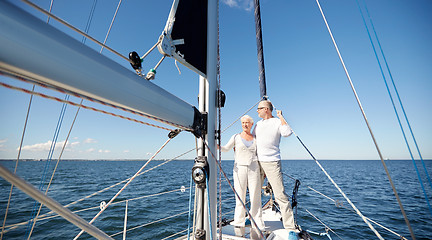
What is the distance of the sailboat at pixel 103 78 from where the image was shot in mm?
469

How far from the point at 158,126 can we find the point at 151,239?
16.3 feet

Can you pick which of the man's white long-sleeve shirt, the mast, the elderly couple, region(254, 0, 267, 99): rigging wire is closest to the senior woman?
the elderly couple

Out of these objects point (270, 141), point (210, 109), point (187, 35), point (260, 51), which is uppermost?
point (260, 51)

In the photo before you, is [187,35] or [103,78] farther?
[187,35]

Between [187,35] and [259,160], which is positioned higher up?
[187,35]

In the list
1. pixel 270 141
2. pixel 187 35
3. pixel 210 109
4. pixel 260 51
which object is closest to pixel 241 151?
pixel 270 141

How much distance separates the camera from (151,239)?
4.80 m

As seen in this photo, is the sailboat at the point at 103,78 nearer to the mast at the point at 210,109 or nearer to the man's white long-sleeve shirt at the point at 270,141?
the mast at the point at 210,109

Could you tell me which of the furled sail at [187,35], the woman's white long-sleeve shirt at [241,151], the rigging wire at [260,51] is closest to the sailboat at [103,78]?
the furled sail at [187,35]

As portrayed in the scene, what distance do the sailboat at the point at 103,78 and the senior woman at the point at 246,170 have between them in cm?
101

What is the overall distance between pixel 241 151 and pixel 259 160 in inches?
10.5

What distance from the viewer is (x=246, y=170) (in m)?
2.41

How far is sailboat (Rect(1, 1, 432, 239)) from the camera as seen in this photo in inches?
18.5

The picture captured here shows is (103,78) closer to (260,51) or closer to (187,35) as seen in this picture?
(187,35)
